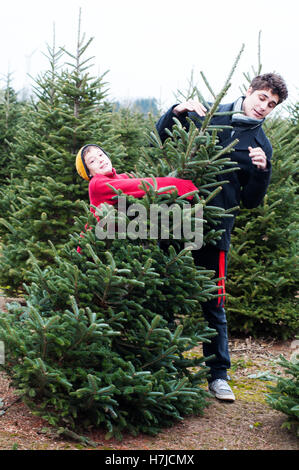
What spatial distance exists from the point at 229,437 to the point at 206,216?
1.55 meters

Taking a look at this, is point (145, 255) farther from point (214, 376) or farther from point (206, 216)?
point (214, 376)

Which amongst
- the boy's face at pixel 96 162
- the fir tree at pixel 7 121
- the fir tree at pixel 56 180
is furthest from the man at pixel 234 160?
the fir tree at pixel 7 121

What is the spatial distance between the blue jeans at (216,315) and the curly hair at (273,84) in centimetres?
132

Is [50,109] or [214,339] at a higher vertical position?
[50,109]

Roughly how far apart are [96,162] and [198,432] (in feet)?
6.74

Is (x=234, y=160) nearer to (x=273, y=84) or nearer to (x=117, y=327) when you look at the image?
(x=273, y=84)

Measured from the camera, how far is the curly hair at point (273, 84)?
3.34 metres

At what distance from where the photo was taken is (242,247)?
5266 mm

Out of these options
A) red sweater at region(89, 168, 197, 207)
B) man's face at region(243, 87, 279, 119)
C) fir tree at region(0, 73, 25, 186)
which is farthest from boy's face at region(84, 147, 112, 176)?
fir tree at region(0, 73, 25, 186)

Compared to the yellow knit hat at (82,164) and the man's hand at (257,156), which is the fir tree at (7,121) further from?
the man's hand at (257,156)

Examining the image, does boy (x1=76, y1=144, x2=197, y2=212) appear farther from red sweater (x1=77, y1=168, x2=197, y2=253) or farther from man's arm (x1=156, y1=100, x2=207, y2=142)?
man's arm (x1=156, y1=100, x2=207, y2=142)

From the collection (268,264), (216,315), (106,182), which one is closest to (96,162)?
(106,182)
